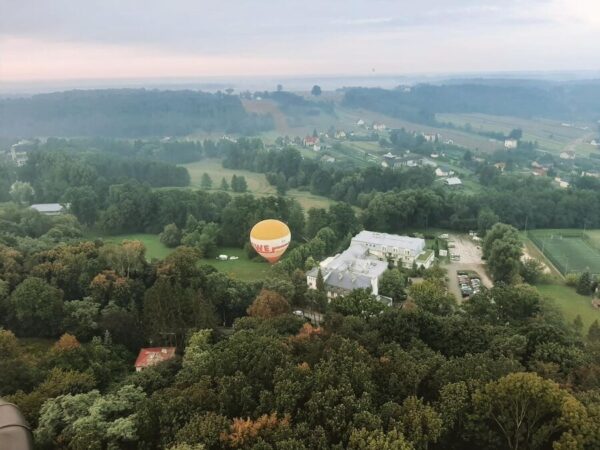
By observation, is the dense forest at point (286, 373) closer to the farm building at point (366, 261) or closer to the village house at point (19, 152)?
the farm building at point (366, 261)

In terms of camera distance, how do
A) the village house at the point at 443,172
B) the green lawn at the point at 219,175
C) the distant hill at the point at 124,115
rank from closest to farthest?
the green lawn at the point at 219,175 < the village house at the point at 443,172 < the distant hill at the point at 124,115

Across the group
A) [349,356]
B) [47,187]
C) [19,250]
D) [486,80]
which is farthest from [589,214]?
[486,80]

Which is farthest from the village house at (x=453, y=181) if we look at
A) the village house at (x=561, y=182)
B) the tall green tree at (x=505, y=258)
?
the tall green tree at (x=505, y=258)

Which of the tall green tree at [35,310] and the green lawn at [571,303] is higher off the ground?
the tall green tree at [35,310]

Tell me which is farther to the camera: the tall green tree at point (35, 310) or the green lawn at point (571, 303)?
the green lawn at point (571, 303)

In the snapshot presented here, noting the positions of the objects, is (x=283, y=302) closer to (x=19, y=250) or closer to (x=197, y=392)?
(x=197, y=392)

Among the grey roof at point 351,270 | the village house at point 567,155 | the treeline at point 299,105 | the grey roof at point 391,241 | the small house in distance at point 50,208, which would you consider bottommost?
the village house at point 567,155

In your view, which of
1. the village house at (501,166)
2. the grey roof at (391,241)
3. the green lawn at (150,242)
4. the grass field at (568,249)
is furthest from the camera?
the village house at (501,166)
